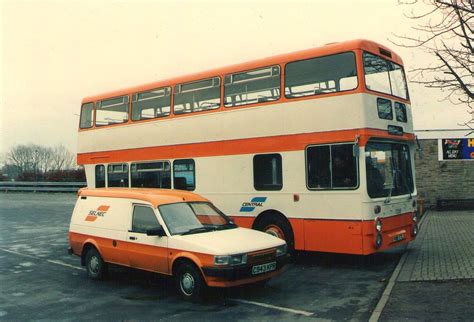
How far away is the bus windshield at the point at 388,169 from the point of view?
977 centimetres

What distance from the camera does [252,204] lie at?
11297mm

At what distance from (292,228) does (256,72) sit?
140 inches

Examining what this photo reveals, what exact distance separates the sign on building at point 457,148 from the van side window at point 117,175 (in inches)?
616

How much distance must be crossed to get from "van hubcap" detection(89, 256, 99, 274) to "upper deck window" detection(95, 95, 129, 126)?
544cm

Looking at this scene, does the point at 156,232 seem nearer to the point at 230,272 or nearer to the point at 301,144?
the point at 230,272

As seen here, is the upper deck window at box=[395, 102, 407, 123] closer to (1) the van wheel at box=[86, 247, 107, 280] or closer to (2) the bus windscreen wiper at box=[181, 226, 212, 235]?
(2) the bus windscreen wiper at box=[181, 226, 212, 235]

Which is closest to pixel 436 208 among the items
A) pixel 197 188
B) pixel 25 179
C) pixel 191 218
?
pixel 197 188

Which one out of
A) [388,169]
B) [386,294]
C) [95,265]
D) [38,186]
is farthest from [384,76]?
[38,186]

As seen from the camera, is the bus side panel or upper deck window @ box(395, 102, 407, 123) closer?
the bus side panel

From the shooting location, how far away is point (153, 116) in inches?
528

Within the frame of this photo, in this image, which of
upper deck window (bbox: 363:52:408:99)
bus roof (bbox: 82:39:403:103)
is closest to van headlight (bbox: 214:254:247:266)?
upper deck window (bbox: 363:52:408:99)

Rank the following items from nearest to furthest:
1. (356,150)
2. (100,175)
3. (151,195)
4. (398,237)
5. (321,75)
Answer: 1. (151,195)
2. (356,150)
3. (321,75)
4. (398,237)
5. (100,175)

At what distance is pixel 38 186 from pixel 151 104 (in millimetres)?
32180

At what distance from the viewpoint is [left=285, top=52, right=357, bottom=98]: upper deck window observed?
9.79m
